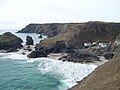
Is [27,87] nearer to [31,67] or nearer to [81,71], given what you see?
[81,71]

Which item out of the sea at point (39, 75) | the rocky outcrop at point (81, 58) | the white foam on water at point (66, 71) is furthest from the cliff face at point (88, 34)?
the white foam on water at point (66, 71)

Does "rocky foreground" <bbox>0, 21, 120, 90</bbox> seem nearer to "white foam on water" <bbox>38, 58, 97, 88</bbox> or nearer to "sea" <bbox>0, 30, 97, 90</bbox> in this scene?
"white foam on water" <bbox>38, 58, 97, 88</bbox>

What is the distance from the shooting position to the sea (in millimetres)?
53031

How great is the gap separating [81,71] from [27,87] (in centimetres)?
1791

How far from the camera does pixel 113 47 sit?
309 feet

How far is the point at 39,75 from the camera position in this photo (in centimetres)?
6469

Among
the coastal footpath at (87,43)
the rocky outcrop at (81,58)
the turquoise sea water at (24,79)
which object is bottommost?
the turquoise sea water at (24,79)

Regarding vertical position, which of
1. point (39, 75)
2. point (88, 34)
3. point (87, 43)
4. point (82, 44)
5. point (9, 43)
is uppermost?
point (88, 34)

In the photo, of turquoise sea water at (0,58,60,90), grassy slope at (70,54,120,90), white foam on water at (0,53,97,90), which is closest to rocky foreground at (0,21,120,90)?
white foam on water at (0,53,97,90)

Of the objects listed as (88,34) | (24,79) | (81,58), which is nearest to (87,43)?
(88,34)

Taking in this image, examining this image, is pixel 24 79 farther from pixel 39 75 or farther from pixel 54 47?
pixel 54 47

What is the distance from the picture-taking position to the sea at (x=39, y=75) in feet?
174

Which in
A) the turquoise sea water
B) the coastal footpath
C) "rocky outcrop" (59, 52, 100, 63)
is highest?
the coastal footpath

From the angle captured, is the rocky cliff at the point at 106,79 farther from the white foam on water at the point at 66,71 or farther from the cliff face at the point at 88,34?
the cliff face at the point at 88,34
